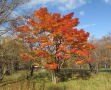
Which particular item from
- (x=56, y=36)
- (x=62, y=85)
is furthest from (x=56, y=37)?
(x=62, y=85)

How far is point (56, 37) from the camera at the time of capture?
30.9 feet

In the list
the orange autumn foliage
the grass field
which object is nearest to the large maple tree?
the orange autumn foliage

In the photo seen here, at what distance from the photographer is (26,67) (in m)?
13.7

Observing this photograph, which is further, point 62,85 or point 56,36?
point 56,36

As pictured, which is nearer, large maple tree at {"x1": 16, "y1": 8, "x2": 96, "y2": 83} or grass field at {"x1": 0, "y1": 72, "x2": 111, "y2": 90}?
grass field at {"x1": 0, "y1": 72, "x2": 111, "y2": 90}

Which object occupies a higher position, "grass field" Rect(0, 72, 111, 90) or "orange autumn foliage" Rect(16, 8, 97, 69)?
"orange autumn foliage" Rect(16, 8, 97, 69)

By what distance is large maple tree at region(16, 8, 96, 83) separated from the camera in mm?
8938

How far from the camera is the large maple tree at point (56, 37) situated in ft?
29.3

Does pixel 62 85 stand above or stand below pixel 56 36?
below

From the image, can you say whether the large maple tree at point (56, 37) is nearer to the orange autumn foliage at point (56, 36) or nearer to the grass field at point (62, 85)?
the orange autumn foliage at point (56, 36)

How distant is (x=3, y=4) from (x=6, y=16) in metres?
0.95

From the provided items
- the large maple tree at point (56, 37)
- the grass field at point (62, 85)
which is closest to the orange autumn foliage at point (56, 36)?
the large maple tree at point (56, 37)

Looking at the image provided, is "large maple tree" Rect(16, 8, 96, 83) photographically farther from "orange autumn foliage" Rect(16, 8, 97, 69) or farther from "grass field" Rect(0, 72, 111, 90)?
"grass field" Rect(0, 72, 111, 90)

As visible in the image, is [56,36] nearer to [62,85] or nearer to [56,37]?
[56,37]
